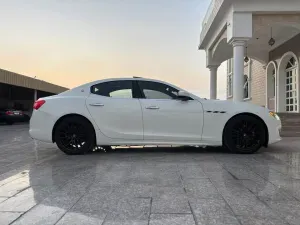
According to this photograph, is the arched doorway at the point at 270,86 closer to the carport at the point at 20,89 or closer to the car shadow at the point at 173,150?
the car shadow at the point at 173,150

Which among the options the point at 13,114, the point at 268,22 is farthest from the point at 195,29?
the point at 13,114

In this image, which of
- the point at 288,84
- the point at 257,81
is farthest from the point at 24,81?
the point at 288,84

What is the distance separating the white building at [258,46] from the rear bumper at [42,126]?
7.18m

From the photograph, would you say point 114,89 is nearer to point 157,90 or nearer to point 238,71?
point 157,90

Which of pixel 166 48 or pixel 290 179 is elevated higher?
pixel 166 48

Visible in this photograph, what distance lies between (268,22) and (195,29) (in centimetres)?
1246

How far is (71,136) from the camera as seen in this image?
6.43 m

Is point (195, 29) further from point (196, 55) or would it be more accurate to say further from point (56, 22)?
point (56, 22)

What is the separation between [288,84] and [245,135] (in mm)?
12165

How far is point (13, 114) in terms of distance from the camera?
2589 cm

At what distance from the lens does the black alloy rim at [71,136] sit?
253 inches

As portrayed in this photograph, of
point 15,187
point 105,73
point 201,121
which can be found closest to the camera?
point 15,187

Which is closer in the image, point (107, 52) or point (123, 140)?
point (123, 140)

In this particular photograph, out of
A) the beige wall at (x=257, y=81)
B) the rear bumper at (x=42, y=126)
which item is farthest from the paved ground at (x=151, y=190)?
the beige wall at (x=257, y=81)
